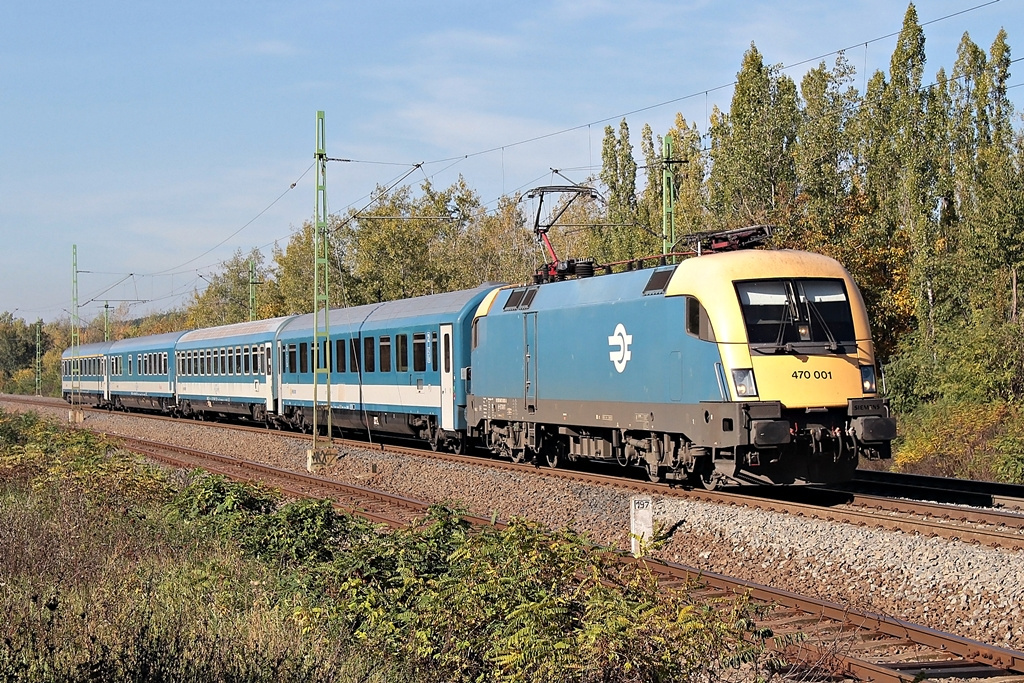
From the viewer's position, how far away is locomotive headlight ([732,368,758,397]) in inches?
536

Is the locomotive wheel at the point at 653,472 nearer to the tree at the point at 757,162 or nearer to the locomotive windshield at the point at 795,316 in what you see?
the locomotive windshield at the point at 795,316

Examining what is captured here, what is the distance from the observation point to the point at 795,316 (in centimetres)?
1403

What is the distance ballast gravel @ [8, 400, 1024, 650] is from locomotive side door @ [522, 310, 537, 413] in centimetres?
143

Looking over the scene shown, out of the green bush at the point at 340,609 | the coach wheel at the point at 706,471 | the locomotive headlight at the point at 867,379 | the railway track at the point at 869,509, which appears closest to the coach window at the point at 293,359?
the railway track at the point at 869,509

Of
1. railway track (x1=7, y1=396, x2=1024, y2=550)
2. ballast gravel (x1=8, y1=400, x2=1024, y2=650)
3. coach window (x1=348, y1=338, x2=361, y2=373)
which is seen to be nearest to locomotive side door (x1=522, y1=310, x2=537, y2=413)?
ballast gravel (x1=8, y1=400, x2=1024, y2=650)

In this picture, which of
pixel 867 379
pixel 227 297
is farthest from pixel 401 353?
pixel 227 297

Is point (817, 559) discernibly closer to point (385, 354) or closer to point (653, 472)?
point (653, 472)

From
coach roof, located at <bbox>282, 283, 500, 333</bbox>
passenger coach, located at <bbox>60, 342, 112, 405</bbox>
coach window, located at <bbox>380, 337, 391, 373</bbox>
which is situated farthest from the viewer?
passenger coach, located at <bbox>60, 342, 112, 405</bbox>

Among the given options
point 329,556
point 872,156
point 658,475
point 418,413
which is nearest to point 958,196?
point 872,156

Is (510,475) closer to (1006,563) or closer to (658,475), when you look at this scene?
(658,475)

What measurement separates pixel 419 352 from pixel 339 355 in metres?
5.75

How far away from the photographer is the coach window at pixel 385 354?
25672 millimetres

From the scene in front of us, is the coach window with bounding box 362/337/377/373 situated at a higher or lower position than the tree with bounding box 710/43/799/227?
lower

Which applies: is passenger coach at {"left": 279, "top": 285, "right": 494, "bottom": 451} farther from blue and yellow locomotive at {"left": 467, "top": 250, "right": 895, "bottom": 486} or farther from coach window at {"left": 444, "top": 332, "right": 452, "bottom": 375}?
blue and yellow locomotive at {"left": 467, "top": 250, "right": 895, "bottom": 486}
